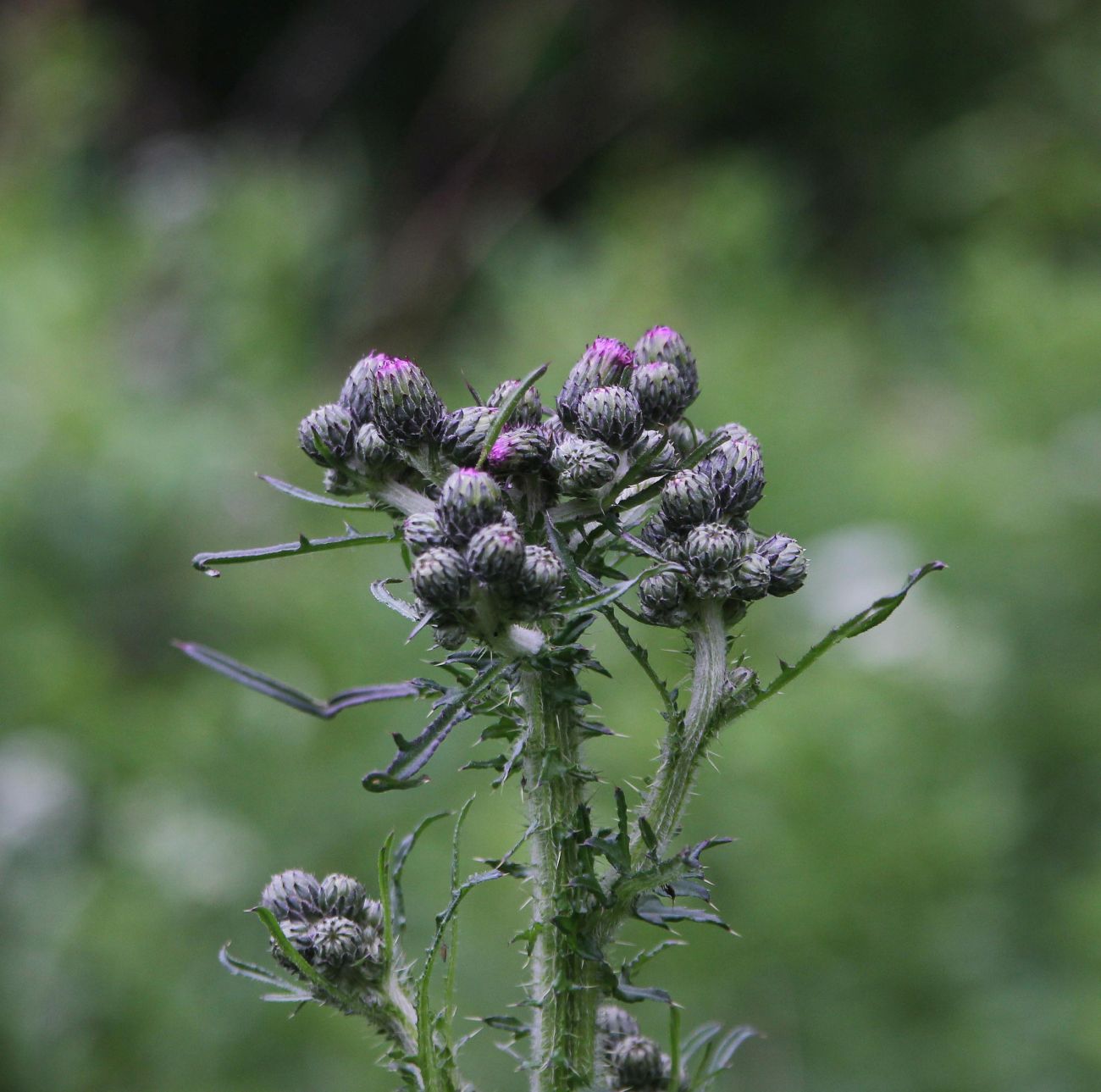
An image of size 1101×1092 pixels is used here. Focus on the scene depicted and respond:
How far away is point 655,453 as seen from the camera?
1.13m

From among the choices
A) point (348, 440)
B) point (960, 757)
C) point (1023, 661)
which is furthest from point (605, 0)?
point (348, 440)

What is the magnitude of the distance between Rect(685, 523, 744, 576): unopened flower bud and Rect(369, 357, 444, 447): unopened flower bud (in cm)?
26

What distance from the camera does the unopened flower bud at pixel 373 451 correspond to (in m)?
1.16

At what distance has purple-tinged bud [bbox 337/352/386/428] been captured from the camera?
1195 mm

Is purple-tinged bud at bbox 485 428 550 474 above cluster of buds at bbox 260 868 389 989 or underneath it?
above

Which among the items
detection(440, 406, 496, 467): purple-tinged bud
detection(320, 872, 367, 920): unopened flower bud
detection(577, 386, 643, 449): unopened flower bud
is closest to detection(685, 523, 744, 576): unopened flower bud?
detection(577, 386, 643, 449): unopened flower bud

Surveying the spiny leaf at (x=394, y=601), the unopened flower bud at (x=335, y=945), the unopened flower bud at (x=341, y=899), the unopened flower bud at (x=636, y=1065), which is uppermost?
the spiny leaf at (x=394, y=601)

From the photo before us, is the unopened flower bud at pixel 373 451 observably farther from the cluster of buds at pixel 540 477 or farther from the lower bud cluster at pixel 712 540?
the lower bud cluster at pixel 712 540

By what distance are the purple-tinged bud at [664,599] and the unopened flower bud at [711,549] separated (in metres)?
0.03

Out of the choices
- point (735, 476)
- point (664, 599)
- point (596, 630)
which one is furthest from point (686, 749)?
point (596, 630)

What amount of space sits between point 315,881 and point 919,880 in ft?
7.76

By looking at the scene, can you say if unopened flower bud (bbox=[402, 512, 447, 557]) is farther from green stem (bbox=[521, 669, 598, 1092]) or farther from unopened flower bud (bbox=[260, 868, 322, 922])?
unopened flower bud (bbox=[260, 868, 322, 922])

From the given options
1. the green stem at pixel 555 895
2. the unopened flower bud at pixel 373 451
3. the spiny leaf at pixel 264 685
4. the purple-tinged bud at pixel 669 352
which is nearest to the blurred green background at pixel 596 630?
the green stem at pixel 555 895

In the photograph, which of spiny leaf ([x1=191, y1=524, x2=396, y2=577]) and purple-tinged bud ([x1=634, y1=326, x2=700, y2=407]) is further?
purple-tinged bud ([x1=634, y1=326, x2=700, y2=407])
